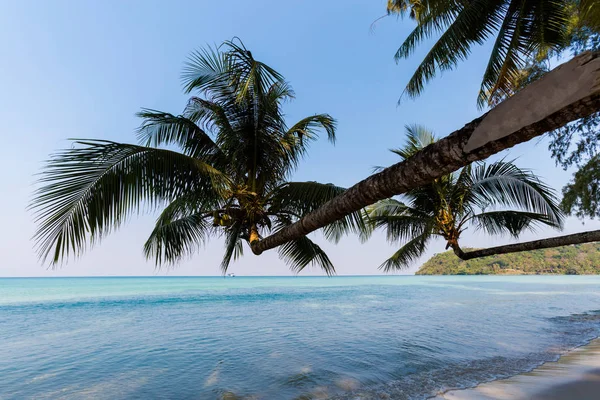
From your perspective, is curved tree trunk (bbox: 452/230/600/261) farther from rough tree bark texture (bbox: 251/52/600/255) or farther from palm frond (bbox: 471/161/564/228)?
rough tree bark texture (bbox: 251/52/600/255)

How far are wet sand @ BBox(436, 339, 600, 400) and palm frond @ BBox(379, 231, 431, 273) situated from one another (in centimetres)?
327

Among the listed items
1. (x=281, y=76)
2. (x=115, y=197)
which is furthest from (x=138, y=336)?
(x=281, y=76)

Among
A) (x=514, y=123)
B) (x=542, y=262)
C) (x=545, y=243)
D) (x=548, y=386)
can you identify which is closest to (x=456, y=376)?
(x=548, y=386)

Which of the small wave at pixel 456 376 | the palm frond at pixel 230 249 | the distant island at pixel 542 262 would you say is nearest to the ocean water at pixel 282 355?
the small wave at pixel 456 376

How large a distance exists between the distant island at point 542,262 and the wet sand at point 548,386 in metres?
68.6

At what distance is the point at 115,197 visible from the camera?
2887 mm

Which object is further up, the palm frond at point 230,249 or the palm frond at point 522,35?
the palm frond at point 522,35

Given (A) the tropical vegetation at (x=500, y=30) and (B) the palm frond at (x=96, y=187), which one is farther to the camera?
(A) the tropical vegetation at (x=500, y=30)

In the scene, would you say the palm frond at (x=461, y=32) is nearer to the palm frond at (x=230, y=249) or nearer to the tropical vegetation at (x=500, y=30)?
the tropical vegetation at (x=500, y=30)

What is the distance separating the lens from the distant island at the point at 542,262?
225 feet

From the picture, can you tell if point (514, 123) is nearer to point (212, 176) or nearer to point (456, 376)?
point (212, 176)

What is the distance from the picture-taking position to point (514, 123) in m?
1.19

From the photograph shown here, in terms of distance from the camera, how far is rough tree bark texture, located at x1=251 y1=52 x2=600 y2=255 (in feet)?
3.32

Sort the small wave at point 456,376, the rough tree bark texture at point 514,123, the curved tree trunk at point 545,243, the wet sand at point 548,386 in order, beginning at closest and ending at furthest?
the rough tree bark texture at point 514,123, the wet sand at point 548,386, the small wave at point 456,376, the curved tree trunk at point 545,243
